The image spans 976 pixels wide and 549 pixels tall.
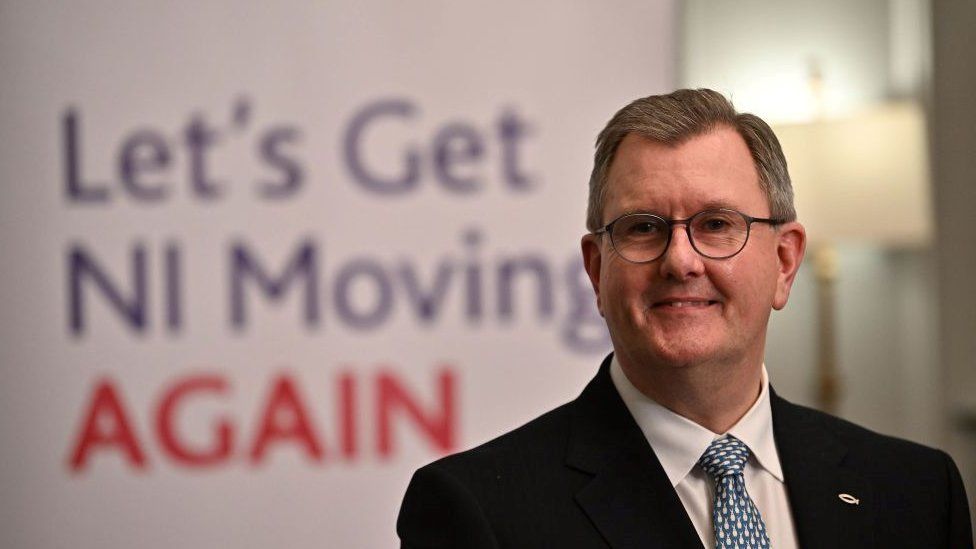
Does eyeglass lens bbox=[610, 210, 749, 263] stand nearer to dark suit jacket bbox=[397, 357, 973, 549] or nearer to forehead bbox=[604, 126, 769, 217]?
forehead bbox=[604, 126, 769, 217]

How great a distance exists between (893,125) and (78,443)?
250 cm

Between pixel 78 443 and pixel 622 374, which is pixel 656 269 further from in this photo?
pixel 78 443

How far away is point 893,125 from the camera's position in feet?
11.5

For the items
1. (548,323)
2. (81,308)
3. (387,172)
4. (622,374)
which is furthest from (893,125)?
(81,308)

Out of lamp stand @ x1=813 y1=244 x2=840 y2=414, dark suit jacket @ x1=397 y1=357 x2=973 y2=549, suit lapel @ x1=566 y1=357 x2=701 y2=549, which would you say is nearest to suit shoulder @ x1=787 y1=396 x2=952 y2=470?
dark suit jacket @ x1=397 y1=357 x2=973 y2=549

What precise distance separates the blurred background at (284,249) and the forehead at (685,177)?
5.25 feet

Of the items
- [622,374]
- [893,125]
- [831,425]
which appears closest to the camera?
[622,374]

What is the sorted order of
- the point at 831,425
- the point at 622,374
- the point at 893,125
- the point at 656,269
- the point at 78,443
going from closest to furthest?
the point at 656,269 < the point at 622,374 < the point at 831,425 < the point at 78,443 < the point at 893,125

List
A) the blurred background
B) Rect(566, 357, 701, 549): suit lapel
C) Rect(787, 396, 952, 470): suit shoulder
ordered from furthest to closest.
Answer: the blurred background < Rect(787, 396, 952, 470): suit shoulder < Rect(566, 357, 701, 549): suit lapel

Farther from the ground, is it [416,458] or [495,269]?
[495,269]

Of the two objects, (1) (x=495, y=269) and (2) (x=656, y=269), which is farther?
(1) (x=495, y=269)

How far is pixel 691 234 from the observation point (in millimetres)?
1617

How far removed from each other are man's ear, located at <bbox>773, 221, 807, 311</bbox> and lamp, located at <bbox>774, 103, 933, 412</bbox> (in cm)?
172

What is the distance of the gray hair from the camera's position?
167 centimetres
